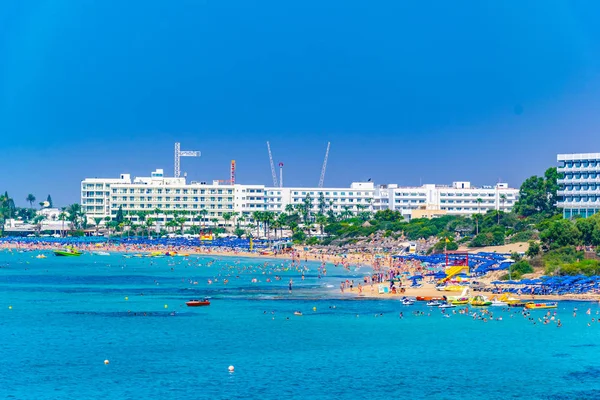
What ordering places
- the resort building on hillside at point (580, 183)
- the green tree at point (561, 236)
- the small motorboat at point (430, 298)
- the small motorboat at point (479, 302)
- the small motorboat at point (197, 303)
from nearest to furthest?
the small motorboat at point (479, 302), the small motorboat at point (430, 298), the small motorboat at point (197, 303), the green tree at point (561, 236), the resort building on hillside at point (580, 183)

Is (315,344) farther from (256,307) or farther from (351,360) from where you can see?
(256,307)

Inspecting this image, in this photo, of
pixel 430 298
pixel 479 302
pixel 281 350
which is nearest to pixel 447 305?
pixel 479 302

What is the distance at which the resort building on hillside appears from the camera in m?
177

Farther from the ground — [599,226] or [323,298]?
[599,226]

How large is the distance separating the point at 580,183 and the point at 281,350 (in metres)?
118

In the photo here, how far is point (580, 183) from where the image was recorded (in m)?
179

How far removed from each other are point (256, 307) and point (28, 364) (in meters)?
36.8

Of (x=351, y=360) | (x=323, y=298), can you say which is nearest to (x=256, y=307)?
(x=323, y=298)

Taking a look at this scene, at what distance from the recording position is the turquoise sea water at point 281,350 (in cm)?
6097

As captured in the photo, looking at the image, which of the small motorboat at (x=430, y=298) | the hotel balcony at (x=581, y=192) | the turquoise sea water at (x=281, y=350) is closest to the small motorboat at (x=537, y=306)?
the turquoise sea water at (x=281, y=350)

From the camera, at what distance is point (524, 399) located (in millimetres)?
58156

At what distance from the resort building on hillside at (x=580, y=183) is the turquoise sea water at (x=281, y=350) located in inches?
3093

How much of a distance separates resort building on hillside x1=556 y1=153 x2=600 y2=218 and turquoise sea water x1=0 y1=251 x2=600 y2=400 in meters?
78.6

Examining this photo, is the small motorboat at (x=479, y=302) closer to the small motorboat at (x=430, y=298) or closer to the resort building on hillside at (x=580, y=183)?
the small motorboat at (x=430, y=298)
